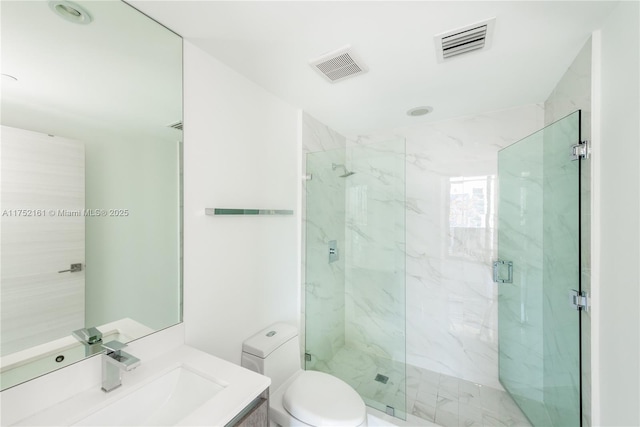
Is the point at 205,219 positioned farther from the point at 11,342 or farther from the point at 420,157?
the point at 420,157

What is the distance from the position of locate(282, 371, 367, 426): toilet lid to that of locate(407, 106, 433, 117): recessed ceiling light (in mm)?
2075

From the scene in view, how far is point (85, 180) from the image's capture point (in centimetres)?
98

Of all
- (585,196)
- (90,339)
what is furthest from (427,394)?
(90,339)

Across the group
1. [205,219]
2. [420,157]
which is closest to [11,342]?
[205,219]

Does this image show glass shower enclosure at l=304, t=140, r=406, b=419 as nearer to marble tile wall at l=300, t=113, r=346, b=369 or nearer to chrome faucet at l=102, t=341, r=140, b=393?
marble tile wall at l=300, t=113, r=346, b=369

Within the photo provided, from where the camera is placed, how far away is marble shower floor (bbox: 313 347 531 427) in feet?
6.18

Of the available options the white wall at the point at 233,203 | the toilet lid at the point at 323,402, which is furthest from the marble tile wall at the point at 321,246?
the toilet lid at the point at 323,402

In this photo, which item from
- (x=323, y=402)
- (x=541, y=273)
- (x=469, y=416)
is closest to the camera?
(x=323, y=402)

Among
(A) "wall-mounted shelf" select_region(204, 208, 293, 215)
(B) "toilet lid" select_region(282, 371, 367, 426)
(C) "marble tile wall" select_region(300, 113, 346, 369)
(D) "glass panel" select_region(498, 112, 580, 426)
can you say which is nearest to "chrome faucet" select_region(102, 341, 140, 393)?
(A) "wall-mounted shelf" select_region(204, 208, 293, 215)

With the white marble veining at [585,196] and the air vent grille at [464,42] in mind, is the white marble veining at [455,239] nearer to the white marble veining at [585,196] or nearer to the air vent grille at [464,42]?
the white marble veining at [585,196]

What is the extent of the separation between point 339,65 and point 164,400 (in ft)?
5.98

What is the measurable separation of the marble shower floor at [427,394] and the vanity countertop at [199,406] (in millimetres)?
1337

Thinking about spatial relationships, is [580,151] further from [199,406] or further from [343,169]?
[199,406]

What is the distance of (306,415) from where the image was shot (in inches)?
53.0
